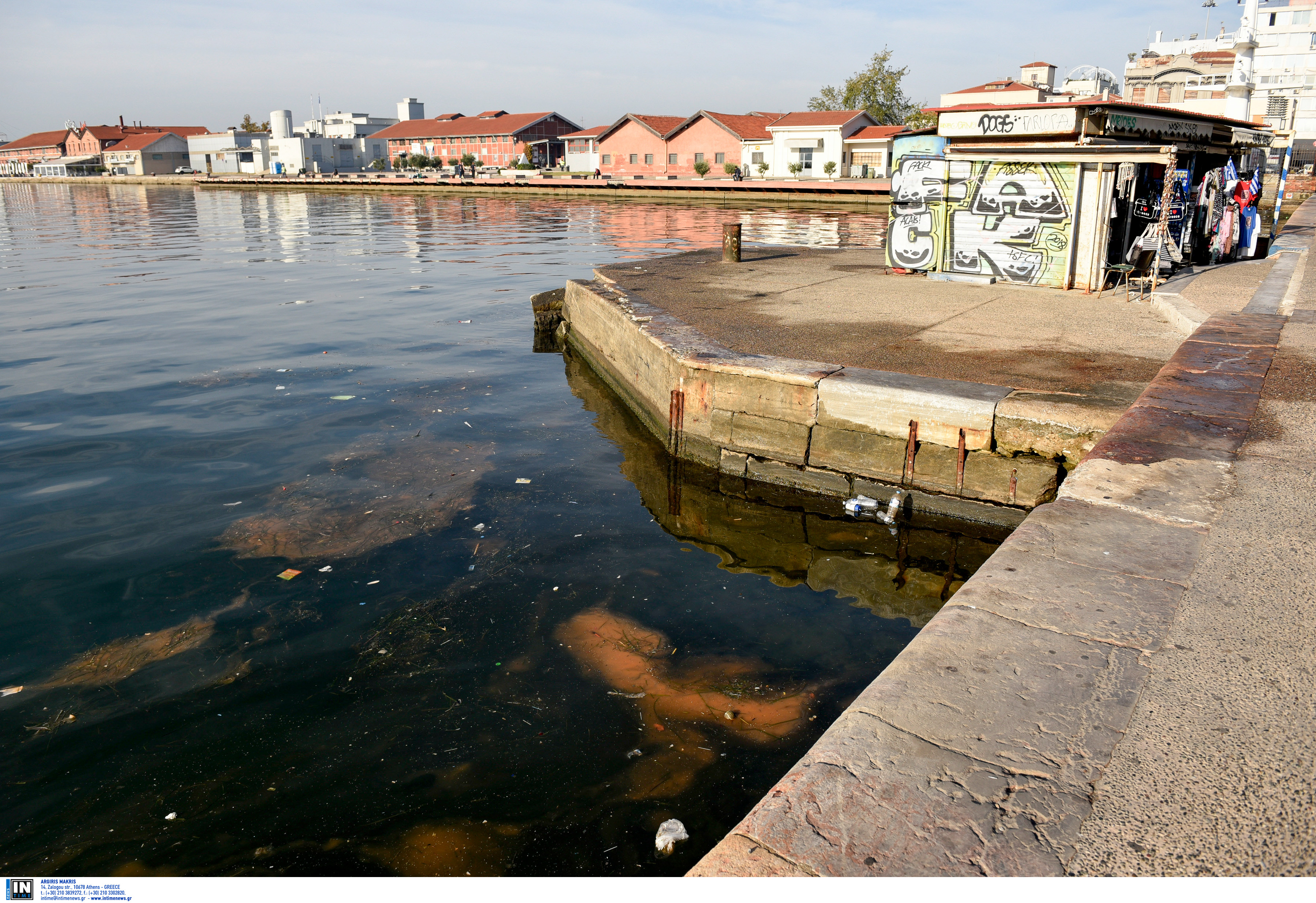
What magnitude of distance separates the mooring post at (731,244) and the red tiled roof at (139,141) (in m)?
118

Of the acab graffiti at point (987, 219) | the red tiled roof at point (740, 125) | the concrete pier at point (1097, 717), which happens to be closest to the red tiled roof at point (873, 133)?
the red tiled roof at point (740, 125)

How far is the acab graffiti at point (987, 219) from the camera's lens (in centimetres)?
1208

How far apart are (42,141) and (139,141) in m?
34.8

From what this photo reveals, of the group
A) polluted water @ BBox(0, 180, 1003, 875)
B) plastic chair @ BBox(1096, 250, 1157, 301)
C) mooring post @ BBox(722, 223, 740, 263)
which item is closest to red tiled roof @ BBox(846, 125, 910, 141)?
mooring post @ BBox(722, 223, 740, 263)

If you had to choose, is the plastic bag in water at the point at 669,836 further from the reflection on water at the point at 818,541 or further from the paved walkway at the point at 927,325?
the paved walkway at the point at 927,325

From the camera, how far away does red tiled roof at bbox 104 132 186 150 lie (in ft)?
360

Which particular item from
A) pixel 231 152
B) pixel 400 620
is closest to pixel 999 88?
pixel 400 620

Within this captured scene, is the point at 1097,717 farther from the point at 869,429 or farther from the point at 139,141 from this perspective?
the point at 139,141

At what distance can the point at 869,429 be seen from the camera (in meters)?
7.17

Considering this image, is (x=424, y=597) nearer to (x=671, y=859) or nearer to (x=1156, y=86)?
(x=671, y=859)

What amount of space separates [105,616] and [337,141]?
11304 centimetres

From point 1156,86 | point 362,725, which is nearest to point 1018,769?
point 362,725

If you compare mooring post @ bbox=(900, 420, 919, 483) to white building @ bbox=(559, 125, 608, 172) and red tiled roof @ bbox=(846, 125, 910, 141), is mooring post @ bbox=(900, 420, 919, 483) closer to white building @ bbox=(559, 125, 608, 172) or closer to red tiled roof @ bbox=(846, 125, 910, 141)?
red tiled roof @ bbox=(846, 125, 910, 141)

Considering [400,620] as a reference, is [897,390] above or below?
above
